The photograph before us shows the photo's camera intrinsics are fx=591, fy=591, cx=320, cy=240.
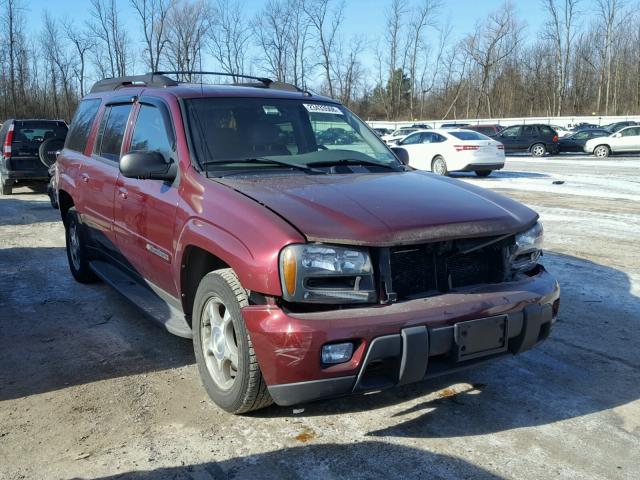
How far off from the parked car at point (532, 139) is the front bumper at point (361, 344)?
2885 cm

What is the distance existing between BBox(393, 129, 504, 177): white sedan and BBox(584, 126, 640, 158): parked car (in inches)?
497

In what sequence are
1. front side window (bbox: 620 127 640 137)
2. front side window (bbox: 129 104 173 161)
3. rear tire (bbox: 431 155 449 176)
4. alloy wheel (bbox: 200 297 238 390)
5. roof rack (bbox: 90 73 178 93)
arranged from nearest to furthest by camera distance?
1. alloy wheel (bbox: 200 297 238 390)
2. front side window (bbox: 129 104 173 161)
3. roof rack (bbox: 90 73 178 93)
4. rear tire (bbox: 431 155 449 176)
5. front side window (bbox: 620 127 640 137)

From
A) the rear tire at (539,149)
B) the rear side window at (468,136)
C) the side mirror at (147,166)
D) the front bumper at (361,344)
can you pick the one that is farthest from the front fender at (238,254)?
the rear tire at (539,149)

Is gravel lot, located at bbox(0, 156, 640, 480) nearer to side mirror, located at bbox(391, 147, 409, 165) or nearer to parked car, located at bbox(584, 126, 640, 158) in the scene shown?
side mirror, located at bbox(391, 147, 409, 165)

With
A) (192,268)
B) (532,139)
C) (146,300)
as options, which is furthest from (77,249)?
(532,139)

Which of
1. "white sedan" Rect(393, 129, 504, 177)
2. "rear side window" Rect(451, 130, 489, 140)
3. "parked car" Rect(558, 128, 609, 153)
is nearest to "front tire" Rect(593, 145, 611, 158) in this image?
"parked car" Rect(558, 128, 609, 153)

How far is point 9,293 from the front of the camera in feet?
19.3

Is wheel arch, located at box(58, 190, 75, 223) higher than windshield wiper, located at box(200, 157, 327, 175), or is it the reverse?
windshield wiper, located at box(200, 157, 327, 175)

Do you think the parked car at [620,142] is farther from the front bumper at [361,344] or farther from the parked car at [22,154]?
the front bumper at [361,344]

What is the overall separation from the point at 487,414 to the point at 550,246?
4.92 metres

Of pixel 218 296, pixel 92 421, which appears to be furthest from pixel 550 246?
pixel 92 421

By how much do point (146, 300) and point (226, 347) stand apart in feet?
4.43

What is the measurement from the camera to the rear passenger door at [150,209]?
12.8ft

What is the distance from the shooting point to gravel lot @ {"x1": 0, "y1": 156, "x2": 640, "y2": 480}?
9.52 feet
